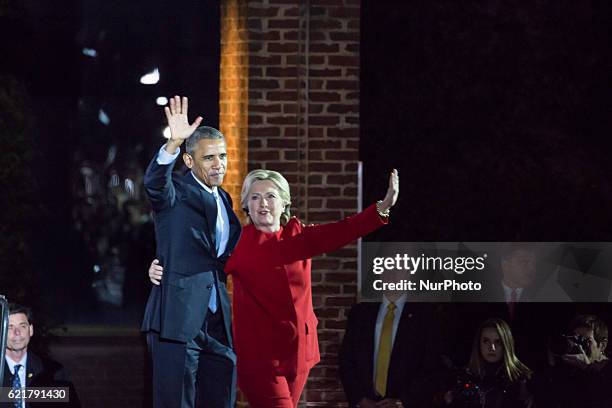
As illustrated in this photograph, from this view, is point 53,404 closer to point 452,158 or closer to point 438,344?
point 438,344

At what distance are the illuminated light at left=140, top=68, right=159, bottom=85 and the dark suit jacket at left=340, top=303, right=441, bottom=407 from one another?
216 cm

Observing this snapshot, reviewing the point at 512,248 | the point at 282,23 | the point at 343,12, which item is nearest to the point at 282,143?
the point at 282,23

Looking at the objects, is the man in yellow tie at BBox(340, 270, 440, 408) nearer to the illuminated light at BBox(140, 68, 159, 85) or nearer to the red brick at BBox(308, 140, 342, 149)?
the red brick at BBox(308, 140, 342, 149)

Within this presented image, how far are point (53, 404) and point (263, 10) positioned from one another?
291cm

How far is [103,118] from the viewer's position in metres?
8.79

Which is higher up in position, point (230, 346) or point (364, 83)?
point (364, 83)

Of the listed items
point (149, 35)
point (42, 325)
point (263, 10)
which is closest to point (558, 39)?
point (263, 10)

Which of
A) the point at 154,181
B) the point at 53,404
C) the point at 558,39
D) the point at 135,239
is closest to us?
the point at 154,181

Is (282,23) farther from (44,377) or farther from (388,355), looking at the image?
(44,377)

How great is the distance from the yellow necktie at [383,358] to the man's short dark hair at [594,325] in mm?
1121

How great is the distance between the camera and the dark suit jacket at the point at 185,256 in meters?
6.51

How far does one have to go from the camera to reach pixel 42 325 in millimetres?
8797

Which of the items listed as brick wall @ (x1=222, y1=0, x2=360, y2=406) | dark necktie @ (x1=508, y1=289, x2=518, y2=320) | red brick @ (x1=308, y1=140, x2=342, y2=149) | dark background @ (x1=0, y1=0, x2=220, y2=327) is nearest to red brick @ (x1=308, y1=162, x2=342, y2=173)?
brick wall @ (x1=222, y1=0, x2=360, y2=406)

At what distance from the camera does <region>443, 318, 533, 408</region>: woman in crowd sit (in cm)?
797
